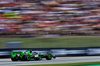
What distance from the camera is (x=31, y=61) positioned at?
788 cm

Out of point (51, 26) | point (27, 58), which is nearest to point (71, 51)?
point (51, 26)

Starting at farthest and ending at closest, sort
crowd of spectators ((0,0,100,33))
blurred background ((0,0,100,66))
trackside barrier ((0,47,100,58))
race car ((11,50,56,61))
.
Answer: crowd of spectators ((0,0,100,33)), blurred background ((0,0,100,66)), trackside barrier ((0,47,100,58)), race car ((11,50,56,61))

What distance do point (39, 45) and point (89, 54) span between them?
10.1 feet

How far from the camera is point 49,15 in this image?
43.7 ft

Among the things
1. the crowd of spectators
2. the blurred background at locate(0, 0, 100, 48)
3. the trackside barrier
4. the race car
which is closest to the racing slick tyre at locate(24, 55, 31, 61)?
the race car

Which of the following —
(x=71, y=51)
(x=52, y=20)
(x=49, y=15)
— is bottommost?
(x=71, y=51)

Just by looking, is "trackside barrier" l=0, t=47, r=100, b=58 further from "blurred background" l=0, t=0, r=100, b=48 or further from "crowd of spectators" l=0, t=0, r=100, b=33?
"crowd of spectators" l=0, t=0, r=100, b=33

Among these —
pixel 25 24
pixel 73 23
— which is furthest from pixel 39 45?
pixel 73 23

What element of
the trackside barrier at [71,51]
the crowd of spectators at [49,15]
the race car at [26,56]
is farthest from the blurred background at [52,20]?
the race car at [26,56]

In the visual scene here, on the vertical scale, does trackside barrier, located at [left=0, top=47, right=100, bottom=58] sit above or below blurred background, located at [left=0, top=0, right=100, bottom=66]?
below

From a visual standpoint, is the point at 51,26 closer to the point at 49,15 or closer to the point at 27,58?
the point at 49,15

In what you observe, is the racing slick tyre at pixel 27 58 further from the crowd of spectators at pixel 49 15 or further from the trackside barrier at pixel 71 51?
the crowd of spectators at pixel 49 15

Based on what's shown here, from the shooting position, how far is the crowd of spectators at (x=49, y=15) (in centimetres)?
1273

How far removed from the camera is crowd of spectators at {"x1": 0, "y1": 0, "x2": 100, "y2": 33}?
12.7 meters
